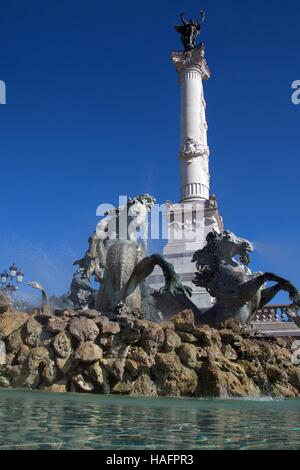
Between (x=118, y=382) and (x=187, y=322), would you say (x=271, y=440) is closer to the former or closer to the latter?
(x=118, y=382)

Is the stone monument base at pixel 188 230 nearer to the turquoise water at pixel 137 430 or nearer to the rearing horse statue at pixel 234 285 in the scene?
the rearing horse statue at pixel 234 285

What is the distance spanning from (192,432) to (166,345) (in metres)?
5.27

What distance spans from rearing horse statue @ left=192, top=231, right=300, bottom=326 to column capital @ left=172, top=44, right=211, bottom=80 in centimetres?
1895

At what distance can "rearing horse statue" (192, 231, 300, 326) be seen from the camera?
42.9 feet

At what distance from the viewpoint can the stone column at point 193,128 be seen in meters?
28.0

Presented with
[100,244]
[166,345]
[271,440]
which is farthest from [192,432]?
[100,244]

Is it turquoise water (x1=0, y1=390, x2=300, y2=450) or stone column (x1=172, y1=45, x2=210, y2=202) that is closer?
turquoise water (x1=0, y1=390, x2=300, y2=450)

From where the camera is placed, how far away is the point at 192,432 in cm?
315

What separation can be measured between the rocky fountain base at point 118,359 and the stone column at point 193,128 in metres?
19.0

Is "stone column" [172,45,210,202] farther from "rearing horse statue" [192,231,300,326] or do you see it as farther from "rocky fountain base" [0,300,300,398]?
"rocky fountain base" [0,300,300,398]

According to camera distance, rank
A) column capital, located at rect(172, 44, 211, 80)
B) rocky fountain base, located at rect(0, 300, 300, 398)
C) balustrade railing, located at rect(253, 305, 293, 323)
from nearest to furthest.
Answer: rocky fountain base, located at rect(0, 300, 300, 398)
balustrade railing, located at rect(253, 305, 293, 323)
column capital, located at rect(172, 44, 211, 80)

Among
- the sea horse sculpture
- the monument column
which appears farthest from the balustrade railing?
the sea horse sculpture

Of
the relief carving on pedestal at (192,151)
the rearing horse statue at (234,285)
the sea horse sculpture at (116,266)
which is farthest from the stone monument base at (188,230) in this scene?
the sea horse sculpture at (116,266)
